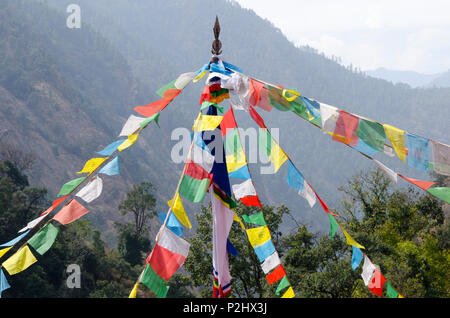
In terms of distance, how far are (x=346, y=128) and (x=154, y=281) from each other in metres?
2.58

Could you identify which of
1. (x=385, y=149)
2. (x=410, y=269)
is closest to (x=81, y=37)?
(x=410, y=269)

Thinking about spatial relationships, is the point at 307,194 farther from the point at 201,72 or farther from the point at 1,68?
the point at 1,68

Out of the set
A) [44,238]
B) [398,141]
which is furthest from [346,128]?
[44,238]

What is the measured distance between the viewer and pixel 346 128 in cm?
487

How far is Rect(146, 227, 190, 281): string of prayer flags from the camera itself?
14.7ft

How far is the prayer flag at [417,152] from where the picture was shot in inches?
179

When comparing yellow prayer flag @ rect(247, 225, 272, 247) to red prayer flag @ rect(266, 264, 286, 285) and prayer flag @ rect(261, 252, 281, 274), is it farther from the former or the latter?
red prayer flag @ rect(266, 264, 286, 285)

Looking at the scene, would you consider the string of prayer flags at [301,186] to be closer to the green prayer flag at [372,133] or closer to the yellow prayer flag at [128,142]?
the green prayer flag at [372,133]

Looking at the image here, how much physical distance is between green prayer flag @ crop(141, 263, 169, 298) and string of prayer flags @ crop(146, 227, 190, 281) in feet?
0.11

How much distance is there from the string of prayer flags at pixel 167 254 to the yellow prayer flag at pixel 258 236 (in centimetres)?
225

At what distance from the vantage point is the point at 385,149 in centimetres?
487

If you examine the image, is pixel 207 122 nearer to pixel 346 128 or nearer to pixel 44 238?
pixel 346 128

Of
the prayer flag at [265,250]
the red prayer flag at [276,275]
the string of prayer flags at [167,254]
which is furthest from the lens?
the prayer flag at [265,250]

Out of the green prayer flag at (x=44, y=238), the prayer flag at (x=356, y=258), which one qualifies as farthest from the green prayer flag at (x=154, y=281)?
the prayer flag at (x=356, y=258)
